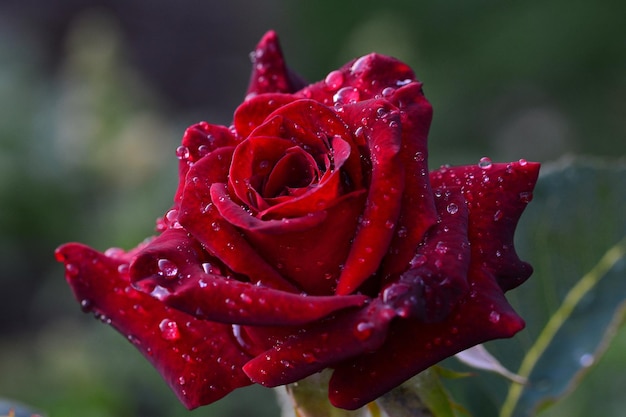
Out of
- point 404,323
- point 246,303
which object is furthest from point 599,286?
point 246,303

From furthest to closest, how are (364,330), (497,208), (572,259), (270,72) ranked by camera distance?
(572,259)
(270,72)
(497,208)
(364,330)

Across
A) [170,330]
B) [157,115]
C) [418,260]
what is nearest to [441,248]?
[418,260]

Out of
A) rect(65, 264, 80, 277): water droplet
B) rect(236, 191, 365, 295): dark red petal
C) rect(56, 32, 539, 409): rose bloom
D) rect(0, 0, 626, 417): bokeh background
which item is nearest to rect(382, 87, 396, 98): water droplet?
rect(56, 32, 539, 409): rose bloom

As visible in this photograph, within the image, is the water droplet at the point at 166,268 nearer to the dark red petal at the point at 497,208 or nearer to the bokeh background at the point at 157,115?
the dark red petal at the point at 497,208

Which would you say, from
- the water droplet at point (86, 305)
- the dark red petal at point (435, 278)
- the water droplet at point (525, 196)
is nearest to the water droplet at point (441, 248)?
the dark red petal at point (435, 278)

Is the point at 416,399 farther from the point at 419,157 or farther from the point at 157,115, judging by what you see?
the point at 157,115

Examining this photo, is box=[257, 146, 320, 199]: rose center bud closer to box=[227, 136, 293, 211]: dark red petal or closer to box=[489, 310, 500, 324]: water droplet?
box=[227, 136, 293, 211]: dark red petal
